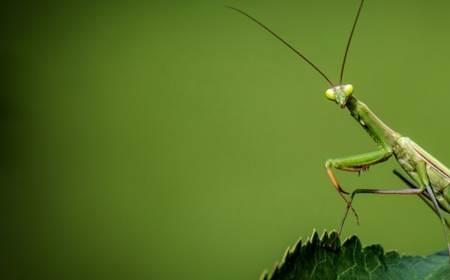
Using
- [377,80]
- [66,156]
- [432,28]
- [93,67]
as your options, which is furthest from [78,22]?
[432,28]

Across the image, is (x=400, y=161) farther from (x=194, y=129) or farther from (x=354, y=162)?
(x=194, y=129)

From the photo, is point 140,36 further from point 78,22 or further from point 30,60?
point 30,60

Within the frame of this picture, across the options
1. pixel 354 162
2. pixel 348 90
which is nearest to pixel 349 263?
pixel 354 162

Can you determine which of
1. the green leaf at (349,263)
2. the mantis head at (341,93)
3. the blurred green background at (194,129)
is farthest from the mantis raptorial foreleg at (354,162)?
the blurred green background at (194,129)

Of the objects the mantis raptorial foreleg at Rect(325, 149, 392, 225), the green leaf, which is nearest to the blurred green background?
the mantis raptorial foreleg at Rect(325, 149, 392, 225)

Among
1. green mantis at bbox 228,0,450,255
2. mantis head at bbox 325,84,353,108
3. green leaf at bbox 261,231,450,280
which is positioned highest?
mantis head at bbox 325,84,353,108

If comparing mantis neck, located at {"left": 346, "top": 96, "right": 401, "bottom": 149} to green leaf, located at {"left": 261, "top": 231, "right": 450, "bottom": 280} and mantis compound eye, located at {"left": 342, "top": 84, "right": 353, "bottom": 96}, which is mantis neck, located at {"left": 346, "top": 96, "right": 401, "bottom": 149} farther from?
green leaf, located at {"left": 261, "top": 231, "right": 450, "bottom": 280}
